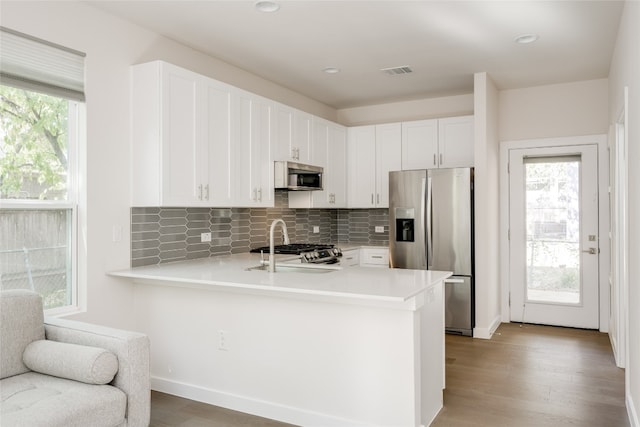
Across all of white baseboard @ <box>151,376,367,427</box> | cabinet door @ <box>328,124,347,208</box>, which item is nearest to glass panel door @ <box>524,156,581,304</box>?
cabinet door @ <box>328,124,347,208</box>

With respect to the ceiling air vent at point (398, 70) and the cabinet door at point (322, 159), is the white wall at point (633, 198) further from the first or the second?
the cabinet door at point (322, 159)

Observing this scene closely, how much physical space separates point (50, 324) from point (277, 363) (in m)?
1.30

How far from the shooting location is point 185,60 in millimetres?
4066

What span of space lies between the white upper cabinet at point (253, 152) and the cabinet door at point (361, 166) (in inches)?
70.0

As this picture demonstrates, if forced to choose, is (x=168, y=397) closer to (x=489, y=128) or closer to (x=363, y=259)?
(x=363, y=259)

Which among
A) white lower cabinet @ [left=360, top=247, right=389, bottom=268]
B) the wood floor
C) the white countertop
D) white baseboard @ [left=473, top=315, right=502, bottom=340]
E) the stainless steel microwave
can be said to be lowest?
the wood floor

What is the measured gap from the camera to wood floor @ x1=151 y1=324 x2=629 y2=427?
2959 mm

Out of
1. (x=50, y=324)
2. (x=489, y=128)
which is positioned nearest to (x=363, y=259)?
(x=489, y=128)

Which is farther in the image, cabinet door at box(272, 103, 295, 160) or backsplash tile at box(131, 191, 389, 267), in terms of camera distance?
cabinet door at box(272, 103, 295, 160)

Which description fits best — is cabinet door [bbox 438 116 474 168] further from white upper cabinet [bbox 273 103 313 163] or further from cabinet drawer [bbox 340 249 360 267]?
white upper cabinet [bbox 273 103 313 163]

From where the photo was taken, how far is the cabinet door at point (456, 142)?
5379 mm

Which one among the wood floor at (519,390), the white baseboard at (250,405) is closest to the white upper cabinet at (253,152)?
the white baseboard at (250,405)

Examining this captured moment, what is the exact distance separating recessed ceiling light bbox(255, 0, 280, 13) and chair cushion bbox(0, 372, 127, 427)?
247 centimetres

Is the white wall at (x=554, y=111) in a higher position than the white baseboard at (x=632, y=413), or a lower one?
higher
